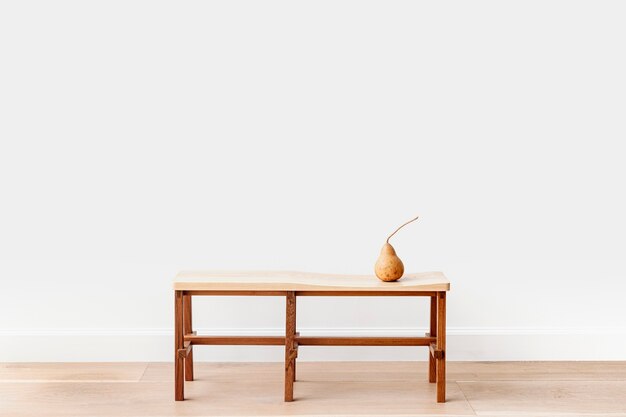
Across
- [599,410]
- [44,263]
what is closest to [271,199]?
[44,263]

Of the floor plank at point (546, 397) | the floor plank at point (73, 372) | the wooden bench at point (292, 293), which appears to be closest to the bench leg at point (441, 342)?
the wooden bench at point (292, 293)

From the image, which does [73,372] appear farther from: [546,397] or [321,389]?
[546,397]

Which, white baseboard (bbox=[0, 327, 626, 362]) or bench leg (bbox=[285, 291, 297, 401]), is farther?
white baseboard (bbox=[0, 327, 626, 362])

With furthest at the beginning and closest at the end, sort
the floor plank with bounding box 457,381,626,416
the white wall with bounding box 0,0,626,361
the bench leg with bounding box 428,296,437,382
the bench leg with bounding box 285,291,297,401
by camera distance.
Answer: the white wall with bounding box 0,0,626,361 < the bench leg with bounding box 428,296,437,382 < the bench leg with bounding box 285,291,297,401 < the floor plank with bounding box 457,381,626,416

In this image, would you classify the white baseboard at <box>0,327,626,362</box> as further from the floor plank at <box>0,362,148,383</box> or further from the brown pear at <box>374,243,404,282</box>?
the brown pear at <box>374,243,404,282</box>

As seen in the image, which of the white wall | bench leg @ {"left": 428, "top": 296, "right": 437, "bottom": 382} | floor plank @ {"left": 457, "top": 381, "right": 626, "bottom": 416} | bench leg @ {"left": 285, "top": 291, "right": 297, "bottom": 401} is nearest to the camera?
floor plank @ {"left": 457, "top": 381, "right": 626, "bottom": 416}

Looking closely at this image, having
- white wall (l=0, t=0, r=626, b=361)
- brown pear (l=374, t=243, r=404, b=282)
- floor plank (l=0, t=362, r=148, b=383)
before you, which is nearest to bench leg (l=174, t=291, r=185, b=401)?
floor plank (l=0, t=362, r=148, b=383)

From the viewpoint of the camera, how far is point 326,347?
400cm

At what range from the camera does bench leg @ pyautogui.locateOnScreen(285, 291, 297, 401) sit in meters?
3.34

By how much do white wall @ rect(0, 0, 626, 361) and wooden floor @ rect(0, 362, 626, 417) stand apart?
0.53 feet

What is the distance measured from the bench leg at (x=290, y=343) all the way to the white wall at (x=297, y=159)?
2.00ft

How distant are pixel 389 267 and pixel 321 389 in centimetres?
59

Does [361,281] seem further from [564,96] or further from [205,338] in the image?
[564,96]

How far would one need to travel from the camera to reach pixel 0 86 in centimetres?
392
